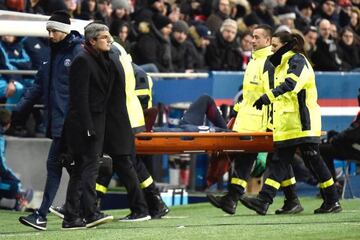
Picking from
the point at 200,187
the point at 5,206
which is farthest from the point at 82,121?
the point at 200,187

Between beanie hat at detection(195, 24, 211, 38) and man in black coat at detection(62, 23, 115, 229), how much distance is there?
11397 millimetres

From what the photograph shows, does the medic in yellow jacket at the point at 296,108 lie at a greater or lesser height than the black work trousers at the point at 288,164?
greater

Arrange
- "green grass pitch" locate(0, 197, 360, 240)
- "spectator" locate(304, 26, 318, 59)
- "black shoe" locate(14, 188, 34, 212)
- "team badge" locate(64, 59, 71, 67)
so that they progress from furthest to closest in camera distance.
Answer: "spectator" locate(304, 26, 318, 59)
"black shoe" locate(14, 188, 34, 212)
"team badge" locate(64, 59, 71, 67)
"green grass pitch" locate(0, 197, 360, 240)

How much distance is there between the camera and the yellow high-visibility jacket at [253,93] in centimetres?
1725

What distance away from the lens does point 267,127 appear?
58.2ft

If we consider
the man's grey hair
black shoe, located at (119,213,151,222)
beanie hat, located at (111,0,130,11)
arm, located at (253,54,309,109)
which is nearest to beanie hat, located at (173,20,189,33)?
beanie hat, located at (111,0,130,11)

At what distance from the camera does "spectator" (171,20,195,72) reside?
2527 centimetres

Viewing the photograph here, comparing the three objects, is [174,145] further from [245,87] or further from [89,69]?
[89,69]

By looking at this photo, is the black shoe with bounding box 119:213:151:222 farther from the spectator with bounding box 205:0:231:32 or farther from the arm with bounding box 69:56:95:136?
the spectator with bounding box 205:0:231:32

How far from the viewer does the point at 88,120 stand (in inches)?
572

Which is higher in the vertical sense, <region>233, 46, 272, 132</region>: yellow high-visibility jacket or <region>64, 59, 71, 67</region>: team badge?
<region>64, 59, 71, 67</region>: team badge

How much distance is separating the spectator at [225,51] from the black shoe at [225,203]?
27.4 ft

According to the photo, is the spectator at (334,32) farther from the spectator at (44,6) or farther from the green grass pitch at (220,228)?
the green grass pitch at (220,228)

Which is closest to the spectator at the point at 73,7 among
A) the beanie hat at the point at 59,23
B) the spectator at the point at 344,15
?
the beanie hat at the point at 59,23
